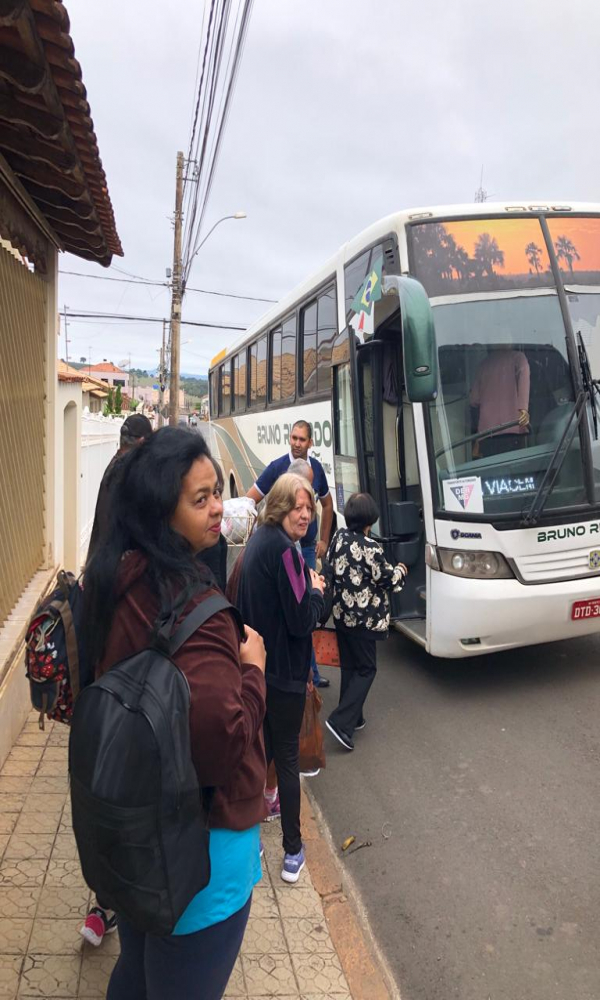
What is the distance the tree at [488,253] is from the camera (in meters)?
4.97

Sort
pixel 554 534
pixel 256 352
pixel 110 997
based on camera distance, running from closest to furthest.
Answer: pixel 110 997
pixel 554 534
pixel 256 352

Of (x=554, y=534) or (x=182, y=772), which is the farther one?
(x=554, y=534)

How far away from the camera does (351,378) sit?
5.84m

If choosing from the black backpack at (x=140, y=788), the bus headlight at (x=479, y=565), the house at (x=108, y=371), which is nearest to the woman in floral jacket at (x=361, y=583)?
the bus headlight at (x=479, y=565)

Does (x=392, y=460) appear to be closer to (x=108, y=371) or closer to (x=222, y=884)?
(x=222, y=884)

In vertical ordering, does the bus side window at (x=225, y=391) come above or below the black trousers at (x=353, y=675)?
above

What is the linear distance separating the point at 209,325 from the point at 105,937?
27.6 metres

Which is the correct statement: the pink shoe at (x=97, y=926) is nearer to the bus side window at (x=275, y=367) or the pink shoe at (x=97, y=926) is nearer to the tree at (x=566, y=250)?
the tree at (x=566, y=250)

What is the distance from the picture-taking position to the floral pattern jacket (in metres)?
4.21

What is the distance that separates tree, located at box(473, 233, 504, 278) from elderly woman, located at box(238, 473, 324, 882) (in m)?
2.76

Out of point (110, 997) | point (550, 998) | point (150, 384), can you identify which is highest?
point (150, 384)

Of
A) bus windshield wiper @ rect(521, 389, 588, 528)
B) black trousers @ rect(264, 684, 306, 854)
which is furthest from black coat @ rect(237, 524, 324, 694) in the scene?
bus windshield wiper @ rect(521, 389, 588, 528)

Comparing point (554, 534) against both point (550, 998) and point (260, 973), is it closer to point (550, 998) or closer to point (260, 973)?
point (550, 998)

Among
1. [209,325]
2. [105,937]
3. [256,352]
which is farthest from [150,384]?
[105,937]
